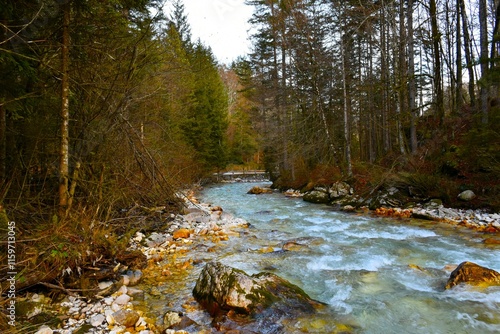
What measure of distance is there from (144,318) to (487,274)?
15.0 feet

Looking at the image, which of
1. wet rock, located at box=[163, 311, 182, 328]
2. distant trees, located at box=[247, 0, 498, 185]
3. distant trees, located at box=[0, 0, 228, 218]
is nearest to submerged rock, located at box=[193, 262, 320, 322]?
wet rock, located at box=[163, 311, 182, 328]

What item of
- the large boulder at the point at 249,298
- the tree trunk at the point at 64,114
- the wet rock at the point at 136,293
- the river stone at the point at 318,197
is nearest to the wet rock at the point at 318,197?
the river stone at the point at 318,197

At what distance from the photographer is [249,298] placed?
11.4 feet

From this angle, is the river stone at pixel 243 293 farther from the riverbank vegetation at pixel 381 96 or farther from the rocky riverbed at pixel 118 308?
the riverbank vegetation at pixel 381 96

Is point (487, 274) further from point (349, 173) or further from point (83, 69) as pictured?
point (349, 173)

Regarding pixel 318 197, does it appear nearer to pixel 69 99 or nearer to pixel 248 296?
pixel 248 296

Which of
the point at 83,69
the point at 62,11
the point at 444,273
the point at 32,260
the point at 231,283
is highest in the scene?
the point at 62,11

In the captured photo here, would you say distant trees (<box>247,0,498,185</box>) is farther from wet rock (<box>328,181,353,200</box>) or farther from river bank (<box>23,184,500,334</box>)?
river bank (<box>23,184,500,334</box>)

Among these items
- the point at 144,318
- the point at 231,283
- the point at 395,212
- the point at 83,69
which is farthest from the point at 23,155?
the point at 395,212

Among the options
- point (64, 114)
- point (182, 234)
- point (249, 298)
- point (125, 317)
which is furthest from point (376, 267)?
point (64, 114)

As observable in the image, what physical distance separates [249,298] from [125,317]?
4.62ft

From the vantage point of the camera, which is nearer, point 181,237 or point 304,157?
point 181,237

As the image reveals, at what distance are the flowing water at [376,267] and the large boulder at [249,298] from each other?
0.24 m

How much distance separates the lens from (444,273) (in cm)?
461
